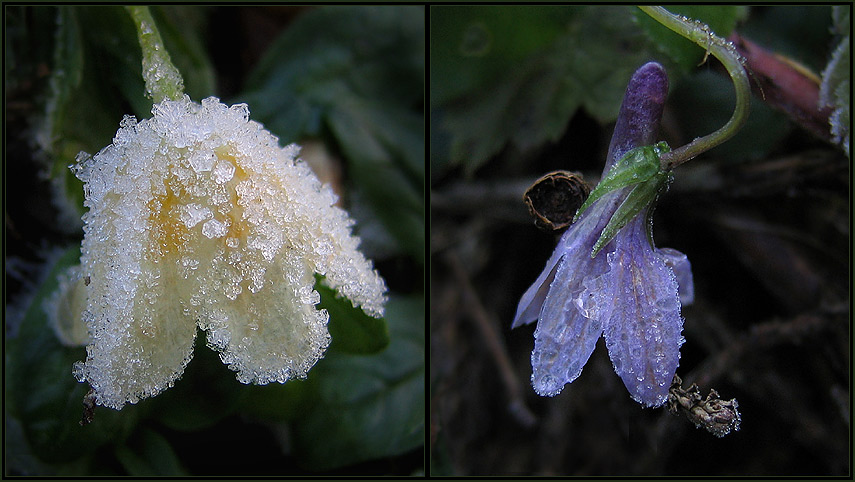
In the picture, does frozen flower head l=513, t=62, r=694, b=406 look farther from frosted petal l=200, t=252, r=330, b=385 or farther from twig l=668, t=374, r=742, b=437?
frosted petal l=200, t=252, r=330, b=385

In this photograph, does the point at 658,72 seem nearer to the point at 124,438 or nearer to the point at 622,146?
the point at 622,146

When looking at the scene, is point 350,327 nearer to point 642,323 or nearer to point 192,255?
point 192,255

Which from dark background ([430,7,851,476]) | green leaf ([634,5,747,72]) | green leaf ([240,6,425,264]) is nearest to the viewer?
green leaf ([634,5,747,72])

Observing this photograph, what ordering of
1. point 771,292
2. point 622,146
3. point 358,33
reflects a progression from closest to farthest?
point 622,146 < point 771,292 < point 358,33

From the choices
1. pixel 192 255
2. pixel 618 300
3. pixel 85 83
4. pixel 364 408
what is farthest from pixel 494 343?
pixel 85 83

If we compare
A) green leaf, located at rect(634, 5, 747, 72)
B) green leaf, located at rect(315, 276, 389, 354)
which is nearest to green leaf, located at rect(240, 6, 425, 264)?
green leaf, located at rect(315, 276, 389, 354)

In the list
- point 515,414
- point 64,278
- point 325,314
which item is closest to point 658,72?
point 325,314
